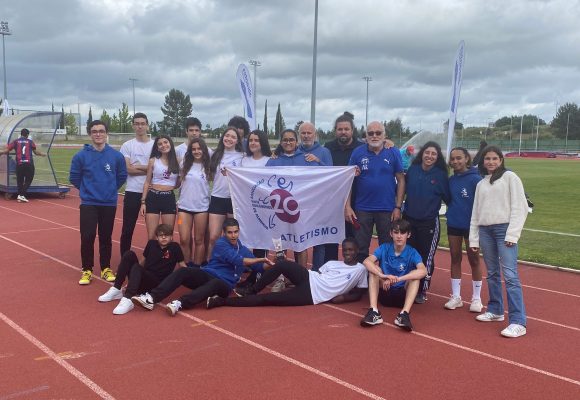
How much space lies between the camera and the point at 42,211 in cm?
1295

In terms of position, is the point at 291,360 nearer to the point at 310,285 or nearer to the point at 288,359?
the point at 288,359

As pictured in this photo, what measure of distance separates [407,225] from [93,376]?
3.31m

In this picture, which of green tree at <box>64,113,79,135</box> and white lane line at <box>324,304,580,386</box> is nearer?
white lane line at <box>324,304,580,386</box>

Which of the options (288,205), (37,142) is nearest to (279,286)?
(288,205)

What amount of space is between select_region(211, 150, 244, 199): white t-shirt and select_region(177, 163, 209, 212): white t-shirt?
0.43ft

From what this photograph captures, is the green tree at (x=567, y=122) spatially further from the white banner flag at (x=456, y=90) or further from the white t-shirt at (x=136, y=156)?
A: the white t-shirt at (x=136, y=156)

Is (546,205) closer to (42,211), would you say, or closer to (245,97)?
(245,97)

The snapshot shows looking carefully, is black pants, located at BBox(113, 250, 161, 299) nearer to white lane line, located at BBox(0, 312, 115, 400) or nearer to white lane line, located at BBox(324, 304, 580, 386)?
white lane line, located at BBox(0, 312, 115, 400)

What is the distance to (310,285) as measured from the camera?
5.72 meters

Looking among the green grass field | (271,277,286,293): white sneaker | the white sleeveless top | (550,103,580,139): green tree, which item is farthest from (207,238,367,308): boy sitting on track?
(550,103,580,139): green tree

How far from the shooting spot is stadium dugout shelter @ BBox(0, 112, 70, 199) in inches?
611

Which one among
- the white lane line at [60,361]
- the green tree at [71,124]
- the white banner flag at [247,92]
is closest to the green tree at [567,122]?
the green tree at [71,124]

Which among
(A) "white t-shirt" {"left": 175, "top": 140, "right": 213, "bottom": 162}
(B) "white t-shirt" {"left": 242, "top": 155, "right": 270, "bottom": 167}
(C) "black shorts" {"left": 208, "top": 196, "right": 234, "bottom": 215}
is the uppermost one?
(A) "white t-shirt" {"left": 175, "top": 140, "right": 213, "bottom": 162}

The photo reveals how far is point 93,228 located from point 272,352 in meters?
3.22
